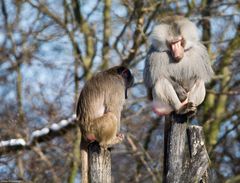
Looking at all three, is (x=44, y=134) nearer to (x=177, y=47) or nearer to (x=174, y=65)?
(x=174, y=65)

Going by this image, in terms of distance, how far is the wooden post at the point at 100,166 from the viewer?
5297mm

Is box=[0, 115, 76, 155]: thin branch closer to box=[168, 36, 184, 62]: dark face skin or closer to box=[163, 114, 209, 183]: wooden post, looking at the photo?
box=[168, 36, 184, 62]: dark face skin

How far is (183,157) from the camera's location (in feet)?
17.9

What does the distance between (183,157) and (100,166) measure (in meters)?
0.68

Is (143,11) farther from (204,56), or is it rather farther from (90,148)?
(90,148)

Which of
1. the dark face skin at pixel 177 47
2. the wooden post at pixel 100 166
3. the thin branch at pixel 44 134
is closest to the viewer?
the wooden post at pixel 100 166

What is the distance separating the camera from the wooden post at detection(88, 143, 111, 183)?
17.4ft

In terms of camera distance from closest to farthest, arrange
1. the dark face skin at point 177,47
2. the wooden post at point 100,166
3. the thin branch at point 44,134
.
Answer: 1. the wooden post at point 100,166
2. the dark face skin at point 177,47
3. the thin branch at point 44,134

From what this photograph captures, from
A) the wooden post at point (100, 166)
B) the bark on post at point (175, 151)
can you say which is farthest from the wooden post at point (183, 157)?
the wooden post at point (100, 166)

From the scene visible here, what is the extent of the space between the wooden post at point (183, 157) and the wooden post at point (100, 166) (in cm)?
48

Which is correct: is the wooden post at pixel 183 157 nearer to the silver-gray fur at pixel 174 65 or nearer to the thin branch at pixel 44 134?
the silver-gray fur at pixel 174 65

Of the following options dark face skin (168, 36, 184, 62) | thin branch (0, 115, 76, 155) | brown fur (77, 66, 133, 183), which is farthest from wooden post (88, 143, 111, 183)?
thin branch (0, 115, 76, 155)

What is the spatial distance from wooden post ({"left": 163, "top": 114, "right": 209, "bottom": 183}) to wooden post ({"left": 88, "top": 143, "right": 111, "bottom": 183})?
1.58 feet

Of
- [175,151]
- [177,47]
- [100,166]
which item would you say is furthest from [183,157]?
[177,47]
